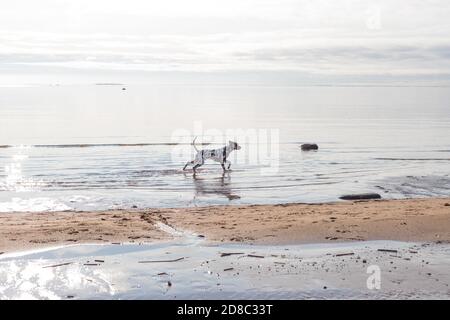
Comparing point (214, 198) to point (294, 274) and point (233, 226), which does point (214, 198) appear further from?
point (294, 274)

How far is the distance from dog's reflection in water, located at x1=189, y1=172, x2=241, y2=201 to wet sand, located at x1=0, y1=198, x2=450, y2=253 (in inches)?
122

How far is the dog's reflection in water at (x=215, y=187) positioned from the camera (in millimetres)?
19531

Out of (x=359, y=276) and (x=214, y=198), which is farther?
(x=214, y=198)

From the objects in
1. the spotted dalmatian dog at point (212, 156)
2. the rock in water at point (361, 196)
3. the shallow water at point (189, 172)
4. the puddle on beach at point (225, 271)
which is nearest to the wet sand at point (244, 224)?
A: the puddle on beach at point (225, 271)

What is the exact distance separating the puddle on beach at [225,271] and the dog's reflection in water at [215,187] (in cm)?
847

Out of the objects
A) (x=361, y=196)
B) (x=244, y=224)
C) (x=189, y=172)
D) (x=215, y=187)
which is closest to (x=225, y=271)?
(x=244, y=224)

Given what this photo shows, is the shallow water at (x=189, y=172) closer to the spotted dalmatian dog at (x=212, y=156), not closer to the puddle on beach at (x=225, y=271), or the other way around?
the spotted dalmatian dog at (x=212, y=156)

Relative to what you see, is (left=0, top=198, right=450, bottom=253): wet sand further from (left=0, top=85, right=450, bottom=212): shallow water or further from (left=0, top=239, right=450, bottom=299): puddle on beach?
(left=0, top=85, right=450, bottom=212): shallow water

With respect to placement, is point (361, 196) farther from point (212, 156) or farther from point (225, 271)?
point (225, 271)

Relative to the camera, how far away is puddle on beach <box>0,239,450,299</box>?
7.97 meters

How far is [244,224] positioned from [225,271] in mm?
4249

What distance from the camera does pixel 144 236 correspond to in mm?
11734
